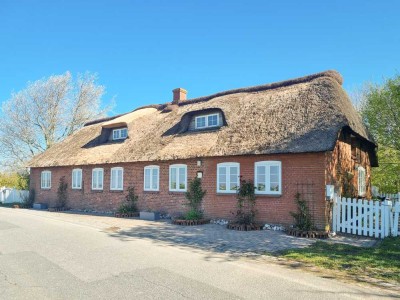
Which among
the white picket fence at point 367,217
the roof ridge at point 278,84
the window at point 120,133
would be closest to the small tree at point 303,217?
the white picket fence at point 367,217

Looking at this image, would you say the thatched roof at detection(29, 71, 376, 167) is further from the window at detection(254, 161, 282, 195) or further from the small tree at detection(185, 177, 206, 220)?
the small tree at detection(185, 177, 206, 220)

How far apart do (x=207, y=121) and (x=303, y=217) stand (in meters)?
8.28

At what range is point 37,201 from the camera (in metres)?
26.7

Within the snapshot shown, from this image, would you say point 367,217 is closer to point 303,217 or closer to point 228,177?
point 303,217

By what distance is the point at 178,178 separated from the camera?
674 inches

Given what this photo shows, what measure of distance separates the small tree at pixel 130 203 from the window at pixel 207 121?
213 inches

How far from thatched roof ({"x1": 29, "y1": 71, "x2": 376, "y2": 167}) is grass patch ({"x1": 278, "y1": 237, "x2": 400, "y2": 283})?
3.75 metres

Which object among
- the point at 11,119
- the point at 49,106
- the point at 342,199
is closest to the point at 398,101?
the point at 342,199

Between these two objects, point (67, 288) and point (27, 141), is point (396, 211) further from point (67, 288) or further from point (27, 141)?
point (27, 141)

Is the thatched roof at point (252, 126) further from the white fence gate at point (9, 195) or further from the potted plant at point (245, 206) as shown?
the white fence gate at point (9, 195)

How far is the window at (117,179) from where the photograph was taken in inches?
790

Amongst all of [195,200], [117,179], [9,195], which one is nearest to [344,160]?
[195,200]

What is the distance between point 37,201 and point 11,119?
16697mm

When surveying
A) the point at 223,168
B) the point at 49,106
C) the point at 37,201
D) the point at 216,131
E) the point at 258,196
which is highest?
the point at 49,106
